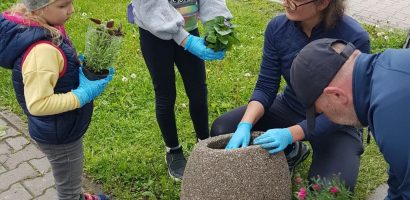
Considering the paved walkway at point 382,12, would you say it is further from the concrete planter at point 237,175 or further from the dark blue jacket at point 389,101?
the dark blue jacket at point 389,101

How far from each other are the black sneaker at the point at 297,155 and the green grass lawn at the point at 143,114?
0.12m

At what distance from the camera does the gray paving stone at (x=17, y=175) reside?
3158 millimetres

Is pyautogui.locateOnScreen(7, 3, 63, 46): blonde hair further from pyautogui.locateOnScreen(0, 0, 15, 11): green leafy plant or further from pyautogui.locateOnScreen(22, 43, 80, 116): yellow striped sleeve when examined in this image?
pyautogui.locateOnScreen(0, 0, 15, 11): green leafy plant

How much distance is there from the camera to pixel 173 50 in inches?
111

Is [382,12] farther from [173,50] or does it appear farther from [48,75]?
[48,75]

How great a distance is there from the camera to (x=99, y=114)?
12.8 feet

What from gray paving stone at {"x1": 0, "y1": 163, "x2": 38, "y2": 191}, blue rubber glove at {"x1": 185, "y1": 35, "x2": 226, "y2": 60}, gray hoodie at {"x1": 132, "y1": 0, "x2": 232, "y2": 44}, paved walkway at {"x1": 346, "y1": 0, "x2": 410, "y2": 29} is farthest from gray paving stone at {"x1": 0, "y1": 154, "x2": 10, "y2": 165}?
paved walkway at {"x1": 346, "y1": 0, "x2": 410, "y2": 29}

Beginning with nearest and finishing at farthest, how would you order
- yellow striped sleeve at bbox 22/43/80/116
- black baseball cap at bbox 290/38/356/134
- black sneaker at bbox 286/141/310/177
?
black baseball cap at bbox 290/38/356/134, yellow striped sleeve at bbox 22/43/80/116, black sneaker at bbox 286/141/310/177

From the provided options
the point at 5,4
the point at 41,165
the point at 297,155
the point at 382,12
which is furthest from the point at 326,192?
the point at 5,4

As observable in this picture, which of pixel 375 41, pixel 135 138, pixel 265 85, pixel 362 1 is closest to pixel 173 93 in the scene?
pixel 265 85

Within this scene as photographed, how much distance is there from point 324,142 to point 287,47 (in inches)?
22.2

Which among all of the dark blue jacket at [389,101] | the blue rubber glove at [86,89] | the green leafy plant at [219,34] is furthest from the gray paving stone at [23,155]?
the dark blue jacket at [389,101]

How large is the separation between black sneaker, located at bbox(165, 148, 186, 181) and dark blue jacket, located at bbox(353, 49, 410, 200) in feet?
5.42

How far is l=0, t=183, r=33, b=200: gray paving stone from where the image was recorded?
304 centimetres
